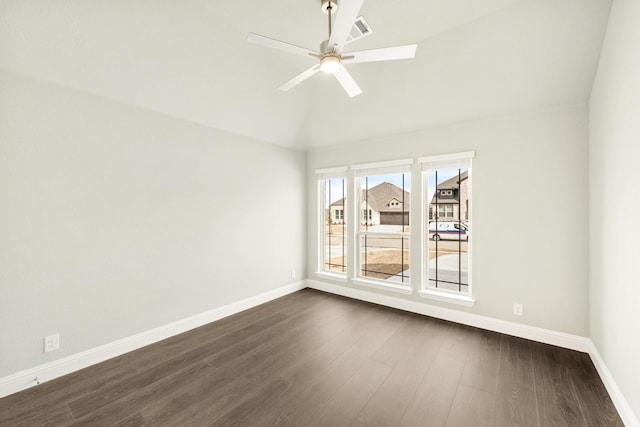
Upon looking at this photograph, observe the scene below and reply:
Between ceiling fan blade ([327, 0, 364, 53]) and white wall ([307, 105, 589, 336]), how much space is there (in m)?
2.21

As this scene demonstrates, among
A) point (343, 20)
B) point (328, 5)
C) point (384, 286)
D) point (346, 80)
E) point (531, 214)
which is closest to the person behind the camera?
point (343, 20)

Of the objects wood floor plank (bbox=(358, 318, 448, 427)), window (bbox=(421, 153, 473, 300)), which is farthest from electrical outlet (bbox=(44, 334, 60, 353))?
window (bbox=(421, 153, 473, 300))

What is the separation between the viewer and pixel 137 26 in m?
2.24

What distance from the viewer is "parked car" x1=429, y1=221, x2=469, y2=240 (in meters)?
3.48

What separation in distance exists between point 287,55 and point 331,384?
3284 millimetres

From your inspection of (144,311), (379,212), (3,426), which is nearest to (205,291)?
(144,311)

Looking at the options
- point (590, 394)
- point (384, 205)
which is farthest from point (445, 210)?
point (590, 394)

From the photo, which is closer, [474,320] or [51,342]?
[51,342]

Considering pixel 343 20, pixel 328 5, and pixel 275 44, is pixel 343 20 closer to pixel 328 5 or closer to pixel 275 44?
pixel 275 44

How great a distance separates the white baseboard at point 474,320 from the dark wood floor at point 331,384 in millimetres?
101

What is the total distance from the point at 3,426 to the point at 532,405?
3641mm

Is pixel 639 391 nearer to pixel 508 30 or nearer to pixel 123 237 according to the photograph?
pixel 508 30

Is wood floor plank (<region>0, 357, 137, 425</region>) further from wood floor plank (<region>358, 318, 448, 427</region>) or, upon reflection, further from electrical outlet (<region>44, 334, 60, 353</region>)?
wood floor plank (<region>358, 318, 448, 427</region>)

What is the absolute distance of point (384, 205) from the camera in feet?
13.7
